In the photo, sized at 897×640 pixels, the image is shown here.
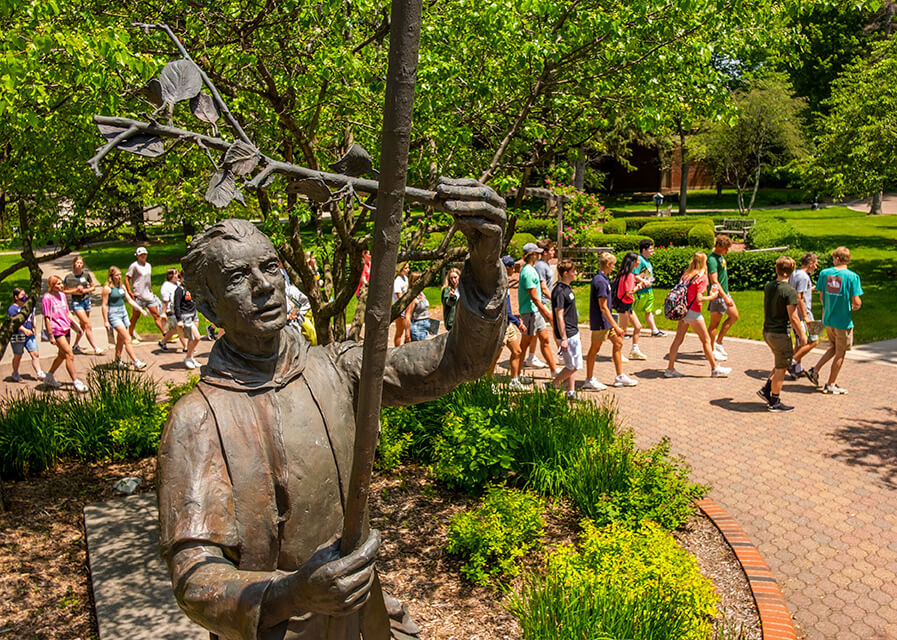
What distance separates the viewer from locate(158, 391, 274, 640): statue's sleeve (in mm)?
1882

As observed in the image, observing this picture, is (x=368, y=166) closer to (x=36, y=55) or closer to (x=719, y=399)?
(x=36, y=55)

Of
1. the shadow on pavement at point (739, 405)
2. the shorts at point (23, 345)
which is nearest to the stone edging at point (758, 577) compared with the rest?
the shadow on pavement at point (739, 405)

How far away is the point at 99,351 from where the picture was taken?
13.8 metres

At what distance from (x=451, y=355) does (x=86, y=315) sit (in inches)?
474

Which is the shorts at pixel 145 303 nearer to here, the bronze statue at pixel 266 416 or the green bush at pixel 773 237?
the bronze statue at pixel 266 416

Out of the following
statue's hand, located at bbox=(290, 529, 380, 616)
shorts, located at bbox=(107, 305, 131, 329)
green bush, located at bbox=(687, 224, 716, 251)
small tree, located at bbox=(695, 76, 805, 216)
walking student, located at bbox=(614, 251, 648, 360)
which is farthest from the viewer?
small tree, located at bbox=(695, 76, 805, 216)

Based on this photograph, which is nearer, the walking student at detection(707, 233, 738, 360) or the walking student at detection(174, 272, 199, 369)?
the walking student at detection(707, 233, 738, 360)

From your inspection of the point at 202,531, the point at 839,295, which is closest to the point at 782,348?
the point at 839,295

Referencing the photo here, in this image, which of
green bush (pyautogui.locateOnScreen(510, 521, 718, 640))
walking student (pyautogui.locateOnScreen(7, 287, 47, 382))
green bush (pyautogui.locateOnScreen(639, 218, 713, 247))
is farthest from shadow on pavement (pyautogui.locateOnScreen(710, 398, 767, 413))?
green bush (pyautogui.locateOnScreen(639, 218, 713, 247))

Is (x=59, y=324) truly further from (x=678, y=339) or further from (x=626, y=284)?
(x=678, y=339)

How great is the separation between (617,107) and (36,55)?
15.7 feet

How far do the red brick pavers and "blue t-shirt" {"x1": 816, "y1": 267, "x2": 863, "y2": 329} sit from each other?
1.11 meters

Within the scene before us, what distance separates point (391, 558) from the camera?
596 centimetres

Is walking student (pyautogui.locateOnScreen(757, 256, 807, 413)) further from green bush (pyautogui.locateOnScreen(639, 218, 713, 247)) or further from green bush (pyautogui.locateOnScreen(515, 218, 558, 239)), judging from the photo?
green bush (pyautogui.locateOnScreen(639, 218, 713, 247))
